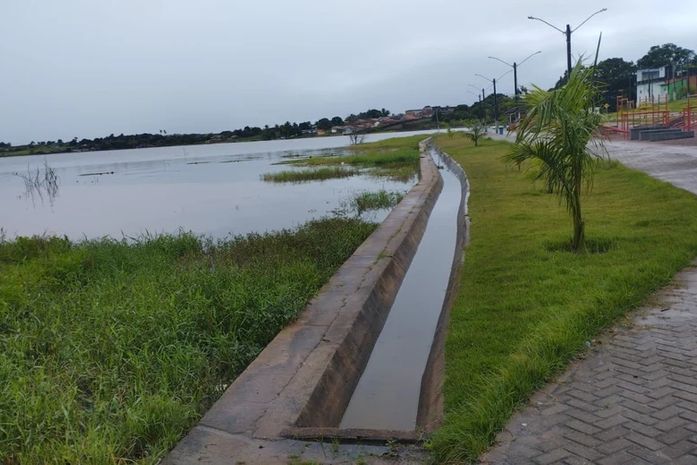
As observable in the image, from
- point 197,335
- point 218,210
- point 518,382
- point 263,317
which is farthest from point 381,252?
point 218,210

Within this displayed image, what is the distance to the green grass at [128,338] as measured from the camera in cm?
400

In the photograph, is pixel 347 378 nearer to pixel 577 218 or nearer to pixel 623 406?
pixel 623 406

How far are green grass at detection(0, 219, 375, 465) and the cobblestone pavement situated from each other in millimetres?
2170

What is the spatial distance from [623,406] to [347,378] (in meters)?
2.53

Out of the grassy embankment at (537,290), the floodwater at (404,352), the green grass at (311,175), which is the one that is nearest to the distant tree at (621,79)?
the green grass at (311,175)

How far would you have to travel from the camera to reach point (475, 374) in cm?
468

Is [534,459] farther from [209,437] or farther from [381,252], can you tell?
[381,252]

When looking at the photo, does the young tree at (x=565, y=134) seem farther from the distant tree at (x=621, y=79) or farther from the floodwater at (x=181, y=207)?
the distant tree at (x=621, y=79)

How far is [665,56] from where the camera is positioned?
9325 cm

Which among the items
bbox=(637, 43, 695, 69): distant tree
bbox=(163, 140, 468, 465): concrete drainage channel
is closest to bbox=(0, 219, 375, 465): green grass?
bbox=(163, 140, 468, 465): concrete drainage channel

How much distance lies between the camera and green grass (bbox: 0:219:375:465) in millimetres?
4000

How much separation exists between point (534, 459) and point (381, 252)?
264 inches

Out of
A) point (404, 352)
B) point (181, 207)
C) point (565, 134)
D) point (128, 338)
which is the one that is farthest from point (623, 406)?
point (181, 207)

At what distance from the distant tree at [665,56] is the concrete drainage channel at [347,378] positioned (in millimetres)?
94205
